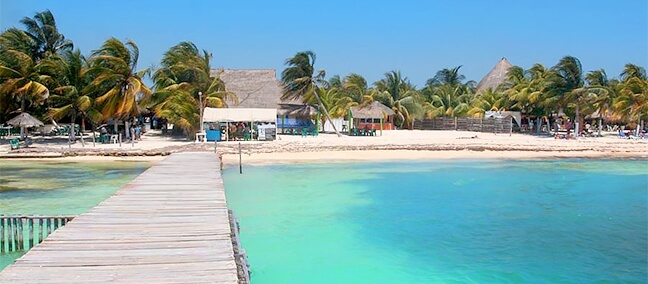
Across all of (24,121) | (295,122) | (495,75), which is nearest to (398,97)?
(295,122)

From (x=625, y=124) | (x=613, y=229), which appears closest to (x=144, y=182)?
(x=613, y=229)

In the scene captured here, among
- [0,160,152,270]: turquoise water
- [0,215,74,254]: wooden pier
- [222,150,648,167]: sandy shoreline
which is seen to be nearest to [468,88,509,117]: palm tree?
[222,150,648,167]: sandy shoreline

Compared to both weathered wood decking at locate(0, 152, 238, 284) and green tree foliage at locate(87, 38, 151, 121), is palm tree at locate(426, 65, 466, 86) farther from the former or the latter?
weathered wood decking at locate(0, 152, 238, 284)

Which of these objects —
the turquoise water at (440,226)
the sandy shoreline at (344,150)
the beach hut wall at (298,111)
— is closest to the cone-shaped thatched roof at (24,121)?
the sandy shoreline at (344,150)

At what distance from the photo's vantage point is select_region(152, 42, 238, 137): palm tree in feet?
90.8

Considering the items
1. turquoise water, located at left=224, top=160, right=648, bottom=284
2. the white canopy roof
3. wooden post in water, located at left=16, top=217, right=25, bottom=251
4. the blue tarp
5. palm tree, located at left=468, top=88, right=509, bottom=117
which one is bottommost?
turquoise water, located at left=224, top=160, right=648, bottom=284

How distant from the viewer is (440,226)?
37.1 feet

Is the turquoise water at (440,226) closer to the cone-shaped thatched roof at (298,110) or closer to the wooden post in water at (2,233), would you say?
the wooden post in water at (2,233)

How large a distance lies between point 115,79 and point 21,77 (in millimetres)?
4393

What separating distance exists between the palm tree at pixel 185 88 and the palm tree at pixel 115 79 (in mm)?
1604

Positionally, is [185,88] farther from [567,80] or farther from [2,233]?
[567,80]

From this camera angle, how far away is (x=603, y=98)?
103 feet

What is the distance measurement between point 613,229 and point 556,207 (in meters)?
2.43

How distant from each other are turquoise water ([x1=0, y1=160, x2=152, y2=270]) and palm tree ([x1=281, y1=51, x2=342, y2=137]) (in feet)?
45.0
